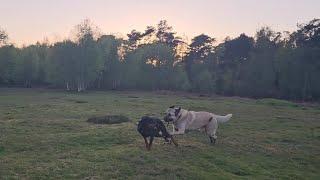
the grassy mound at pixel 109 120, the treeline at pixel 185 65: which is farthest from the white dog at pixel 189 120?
the treeline at pixel 185 65

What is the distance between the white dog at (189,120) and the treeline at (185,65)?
57.4 m

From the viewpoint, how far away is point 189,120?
19484 mm

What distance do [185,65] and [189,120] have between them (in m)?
87.1

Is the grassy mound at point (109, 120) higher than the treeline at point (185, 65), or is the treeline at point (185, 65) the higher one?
the treeline at point (185, 65)

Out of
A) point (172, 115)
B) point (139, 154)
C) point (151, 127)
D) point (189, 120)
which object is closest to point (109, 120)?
point (189, 120)

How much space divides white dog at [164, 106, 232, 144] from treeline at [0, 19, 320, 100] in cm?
5742

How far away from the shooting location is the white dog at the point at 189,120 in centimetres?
1891

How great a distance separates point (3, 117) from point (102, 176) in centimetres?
1916

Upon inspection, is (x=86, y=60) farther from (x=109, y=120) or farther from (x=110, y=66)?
(x=109, y=120)

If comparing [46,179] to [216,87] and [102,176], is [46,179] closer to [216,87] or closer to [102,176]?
[102,176]

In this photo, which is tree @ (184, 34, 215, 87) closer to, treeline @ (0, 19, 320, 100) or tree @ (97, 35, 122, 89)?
treeline @ (0, 19, 320, 100)

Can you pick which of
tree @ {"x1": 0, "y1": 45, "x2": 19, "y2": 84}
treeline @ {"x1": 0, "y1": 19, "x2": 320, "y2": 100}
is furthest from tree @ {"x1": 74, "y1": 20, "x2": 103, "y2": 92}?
tree @ {"x1": 0, "y1": 45, "x2": 19, "y2": 84}

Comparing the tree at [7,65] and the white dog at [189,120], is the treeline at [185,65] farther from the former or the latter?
the white dog at [189,120]

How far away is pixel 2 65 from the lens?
91.4 meters
